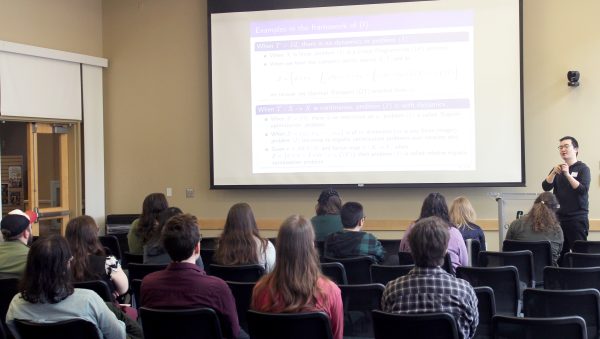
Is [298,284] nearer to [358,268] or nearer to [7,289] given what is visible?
[358,268]

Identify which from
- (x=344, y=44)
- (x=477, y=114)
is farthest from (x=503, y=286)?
(x=344, y=44)

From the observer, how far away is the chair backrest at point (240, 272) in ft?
13.0

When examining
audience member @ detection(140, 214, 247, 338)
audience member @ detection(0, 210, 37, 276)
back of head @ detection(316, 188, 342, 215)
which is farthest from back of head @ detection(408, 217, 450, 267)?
back of head @ detection(316, 188, 342, 215)

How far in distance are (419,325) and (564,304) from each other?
954mm

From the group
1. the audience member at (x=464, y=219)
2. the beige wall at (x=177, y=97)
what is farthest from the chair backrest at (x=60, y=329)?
the beige wall at (x=177, y=97)

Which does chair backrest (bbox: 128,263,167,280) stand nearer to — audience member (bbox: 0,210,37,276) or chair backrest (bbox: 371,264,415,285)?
audience member (bbox: 0,210,37,276)

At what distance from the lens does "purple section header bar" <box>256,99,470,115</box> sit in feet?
24.2

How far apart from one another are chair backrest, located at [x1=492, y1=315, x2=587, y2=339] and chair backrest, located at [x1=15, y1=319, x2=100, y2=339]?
1.69m

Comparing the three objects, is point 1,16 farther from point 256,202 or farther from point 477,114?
point 477,114

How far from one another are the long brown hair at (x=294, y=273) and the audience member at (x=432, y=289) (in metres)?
0.38

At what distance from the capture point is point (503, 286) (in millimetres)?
3955

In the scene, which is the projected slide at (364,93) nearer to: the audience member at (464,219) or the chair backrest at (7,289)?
the audience member at (464,219)

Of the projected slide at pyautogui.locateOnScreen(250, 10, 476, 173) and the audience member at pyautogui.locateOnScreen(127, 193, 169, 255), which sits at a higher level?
the projected slide at pyautogui.locateOnScreen(250, 10, 476, 173)

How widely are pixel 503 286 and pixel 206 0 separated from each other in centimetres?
576
